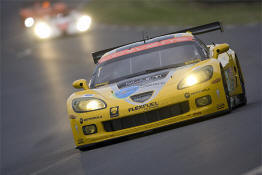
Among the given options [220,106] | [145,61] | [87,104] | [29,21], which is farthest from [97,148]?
[29,21]

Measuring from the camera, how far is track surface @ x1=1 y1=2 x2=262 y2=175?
5.64m

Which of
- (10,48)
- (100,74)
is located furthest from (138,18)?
(100,74)

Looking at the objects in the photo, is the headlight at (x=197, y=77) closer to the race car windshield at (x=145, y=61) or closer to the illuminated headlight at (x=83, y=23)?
the race car windshield at (x=145, y=61)

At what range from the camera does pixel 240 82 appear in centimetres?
839

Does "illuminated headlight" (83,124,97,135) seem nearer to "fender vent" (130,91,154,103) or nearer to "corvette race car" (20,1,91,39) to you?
"fender vent" (130,91,154,103)

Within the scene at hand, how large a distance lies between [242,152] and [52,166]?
2.43 meters

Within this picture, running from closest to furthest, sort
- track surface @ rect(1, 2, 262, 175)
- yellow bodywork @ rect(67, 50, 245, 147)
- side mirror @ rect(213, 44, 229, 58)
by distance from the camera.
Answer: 1. track surface @ rect(1, 2, 262, 175)
2. yellow bodywork @ rect(67, 50, 245, 147)
3. side mirror @ rect(213, 44, 229, 58)

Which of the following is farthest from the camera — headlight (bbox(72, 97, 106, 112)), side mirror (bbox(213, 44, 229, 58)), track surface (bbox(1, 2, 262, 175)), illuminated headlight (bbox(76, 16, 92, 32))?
illuminated headlight (bbox(76, 16, 92, 32))

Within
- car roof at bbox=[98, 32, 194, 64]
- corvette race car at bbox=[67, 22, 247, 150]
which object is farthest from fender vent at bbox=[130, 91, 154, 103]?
car roof at bbox=[98, 32, 194, 64]

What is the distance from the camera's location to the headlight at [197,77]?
706 centimetres

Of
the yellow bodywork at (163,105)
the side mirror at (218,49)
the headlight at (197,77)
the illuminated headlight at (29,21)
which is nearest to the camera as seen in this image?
the yellow bodywork at (163,105)

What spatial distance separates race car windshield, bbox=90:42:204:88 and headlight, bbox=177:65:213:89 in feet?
2.23

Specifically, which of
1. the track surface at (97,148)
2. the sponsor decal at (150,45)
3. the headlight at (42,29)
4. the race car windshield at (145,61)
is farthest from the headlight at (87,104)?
the headlight at (42,29)

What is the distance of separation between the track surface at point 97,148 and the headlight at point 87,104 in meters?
0.48
